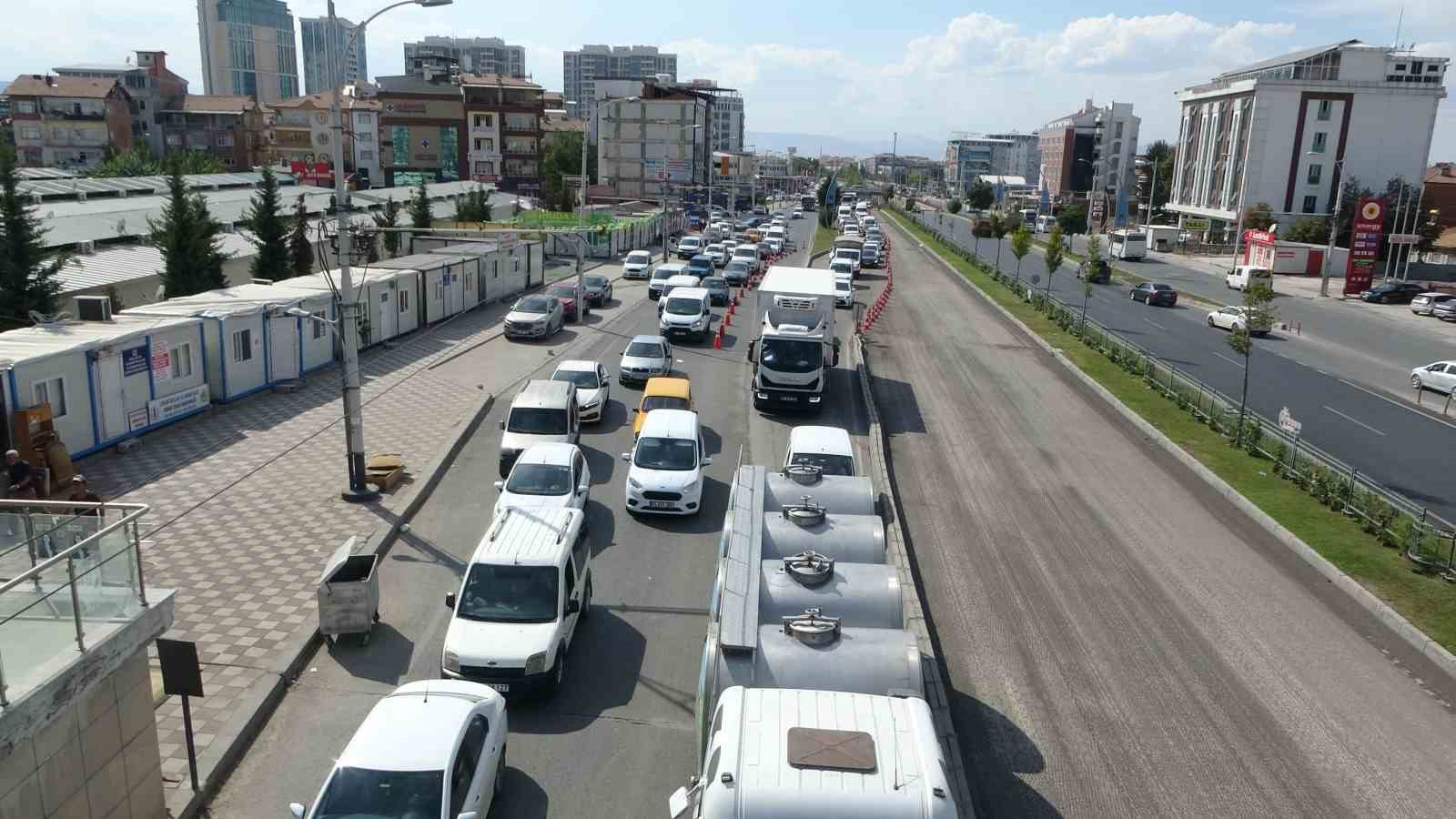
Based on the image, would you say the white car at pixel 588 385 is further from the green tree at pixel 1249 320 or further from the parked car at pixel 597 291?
the parked car at pixel 597 291

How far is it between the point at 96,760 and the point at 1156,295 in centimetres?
5476

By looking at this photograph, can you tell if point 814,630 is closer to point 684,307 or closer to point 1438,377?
point 684,307

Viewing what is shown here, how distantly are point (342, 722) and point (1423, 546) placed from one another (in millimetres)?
17110

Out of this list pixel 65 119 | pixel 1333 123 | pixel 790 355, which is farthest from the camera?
pixel 65 119

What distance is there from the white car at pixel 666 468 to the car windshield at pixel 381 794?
9540mm

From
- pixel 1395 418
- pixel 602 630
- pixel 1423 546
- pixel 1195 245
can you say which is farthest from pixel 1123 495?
pixel 1195 245

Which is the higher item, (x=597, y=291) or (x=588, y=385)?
(x=597, y=291)

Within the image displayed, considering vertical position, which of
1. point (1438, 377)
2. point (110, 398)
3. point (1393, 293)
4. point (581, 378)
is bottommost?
point (1438, 377)

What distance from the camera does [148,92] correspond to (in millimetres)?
107625

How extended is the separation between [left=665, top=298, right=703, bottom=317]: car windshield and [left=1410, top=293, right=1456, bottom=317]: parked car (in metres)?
41.7

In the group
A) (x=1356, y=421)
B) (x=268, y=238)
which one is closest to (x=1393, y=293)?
(x=1356, y=421)

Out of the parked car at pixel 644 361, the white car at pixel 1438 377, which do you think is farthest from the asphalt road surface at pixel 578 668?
the white car at pixel 1438 377

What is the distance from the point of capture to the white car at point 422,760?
27.0 feet

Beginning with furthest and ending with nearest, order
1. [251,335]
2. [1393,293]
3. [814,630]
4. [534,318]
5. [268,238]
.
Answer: [1393,293] < [268,238] < [534,318] < [251,335] < [814,630]
